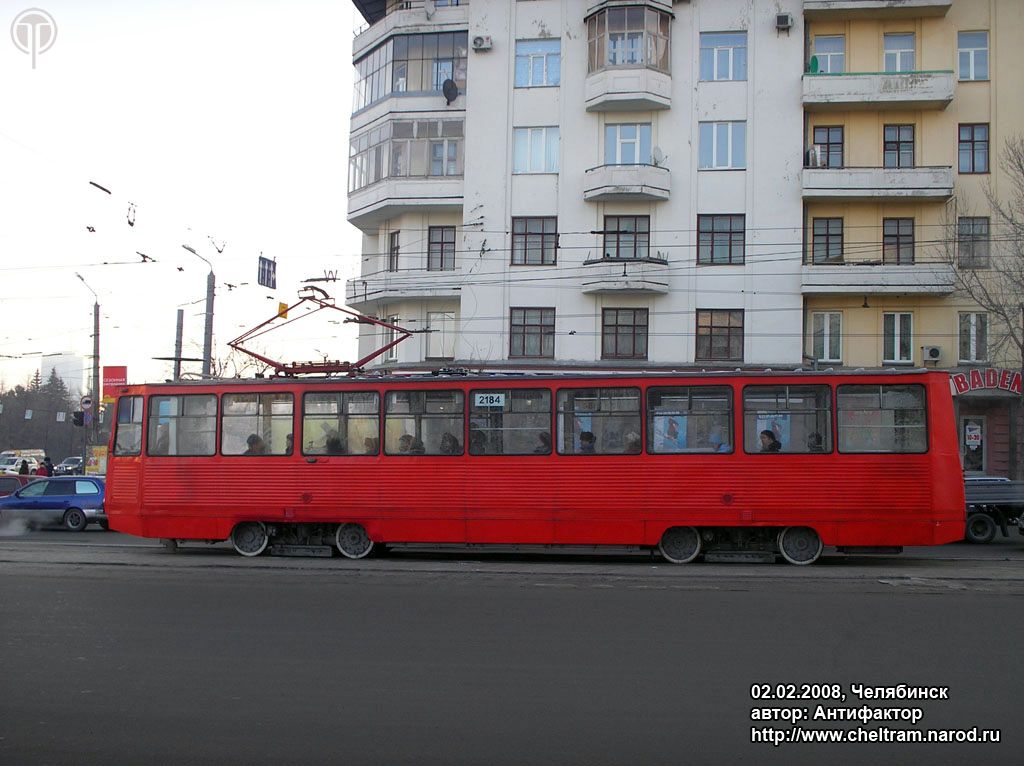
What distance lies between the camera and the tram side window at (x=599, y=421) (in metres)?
16.6

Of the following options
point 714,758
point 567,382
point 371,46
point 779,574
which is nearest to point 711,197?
point 371,46

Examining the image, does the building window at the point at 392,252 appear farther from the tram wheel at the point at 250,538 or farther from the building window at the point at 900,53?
the tram wheel at the point at 250,538

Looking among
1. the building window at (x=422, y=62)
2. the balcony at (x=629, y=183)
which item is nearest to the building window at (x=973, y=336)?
the balcony at (x=629, y=183)

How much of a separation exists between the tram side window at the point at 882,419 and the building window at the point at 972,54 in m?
22.8

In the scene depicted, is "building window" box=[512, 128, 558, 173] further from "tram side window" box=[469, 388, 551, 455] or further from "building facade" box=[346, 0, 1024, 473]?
"tram side window" box=[469, 388, 551, 455]

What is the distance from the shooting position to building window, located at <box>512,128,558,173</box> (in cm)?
3475

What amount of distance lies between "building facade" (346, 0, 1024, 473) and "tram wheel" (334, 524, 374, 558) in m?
15.5

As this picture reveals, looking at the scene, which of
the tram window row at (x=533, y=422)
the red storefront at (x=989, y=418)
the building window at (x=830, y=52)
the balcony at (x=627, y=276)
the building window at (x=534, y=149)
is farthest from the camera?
the building window at (x=534, y=149)

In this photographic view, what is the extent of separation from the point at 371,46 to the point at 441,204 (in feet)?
23.6

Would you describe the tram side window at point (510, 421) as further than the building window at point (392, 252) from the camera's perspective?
No

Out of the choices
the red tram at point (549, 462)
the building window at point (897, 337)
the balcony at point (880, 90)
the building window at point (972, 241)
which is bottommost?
the red tram at point (549, 462)

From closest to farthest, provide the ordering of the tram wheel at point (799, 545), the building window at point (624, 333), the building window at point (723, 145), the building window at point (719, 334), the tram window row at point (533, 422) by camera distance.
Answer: the tram window row at point (533, 422), the tram wheel at point (799, 545), the building window at point (719, 334), the building window at point (624, 333), the building window at point (723, 145)

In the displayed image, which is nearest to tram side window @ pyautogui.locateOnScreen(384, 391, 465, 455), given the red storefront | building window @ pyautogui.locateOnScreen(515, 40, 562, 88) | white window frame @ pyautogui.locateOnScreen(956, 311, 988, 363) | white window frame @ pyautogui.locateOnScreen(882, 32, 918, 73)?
building window @ pyautogui.locateOnScreen(515, 40, 562, 88)

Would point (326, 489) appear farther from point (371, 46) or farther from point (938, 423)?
point (371, 46)
